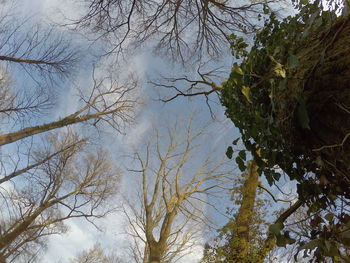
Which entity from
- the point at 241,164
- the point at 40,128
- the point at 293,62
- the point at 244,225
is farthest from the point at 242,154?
the point at 40,128

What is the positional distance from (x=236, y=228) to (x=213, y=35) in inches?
135

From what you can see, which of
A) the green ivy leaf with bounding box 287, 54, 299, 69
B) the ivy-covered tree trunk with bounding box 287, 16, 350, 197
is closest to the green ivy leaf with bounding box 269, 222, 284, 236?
the ivy-covered tree trunk with bounding box 287, 16, 350, 197

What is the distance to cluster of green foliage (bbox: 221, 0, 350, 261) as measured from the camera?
3.95 ft

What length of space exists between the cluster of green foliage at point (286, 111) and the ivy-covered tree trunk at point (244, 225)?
3529mm

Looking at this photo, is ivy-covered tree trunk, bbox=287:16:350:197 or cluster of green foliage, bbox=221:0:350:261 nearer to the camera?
ivy-covered tree trunk, bbox=287:16:350:197

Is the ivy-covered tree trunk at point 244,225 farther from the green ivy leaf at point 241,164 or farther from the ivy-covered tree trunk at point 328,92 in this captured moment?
the ivy-covered tree trunk at point 328,92

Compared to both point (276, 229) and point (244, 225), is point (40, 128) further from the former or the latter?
point (276, 229)

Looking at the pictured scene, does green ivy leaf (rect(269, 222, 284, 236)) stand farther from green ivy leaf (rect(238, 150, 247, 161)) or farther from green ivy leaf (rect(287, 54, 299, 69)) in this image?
green ivy leaf (rect(287, 54, 299, 69))

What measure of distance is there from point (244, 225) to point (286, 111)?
433 centimetres

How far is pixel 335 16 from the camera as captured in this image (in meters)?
1.21

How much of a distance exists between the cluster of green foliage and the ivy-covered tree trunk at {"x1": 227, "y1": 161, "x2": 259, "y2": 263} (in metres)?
3.53

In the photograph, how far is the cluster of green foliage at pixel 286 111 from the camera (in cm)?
121

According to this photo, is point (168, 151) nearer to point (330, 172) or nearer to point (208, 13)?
point (208, 13)

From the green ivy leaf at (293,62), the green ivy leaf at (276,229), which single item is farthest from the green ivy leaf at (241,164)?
the green ivy leaf at (293,62)
